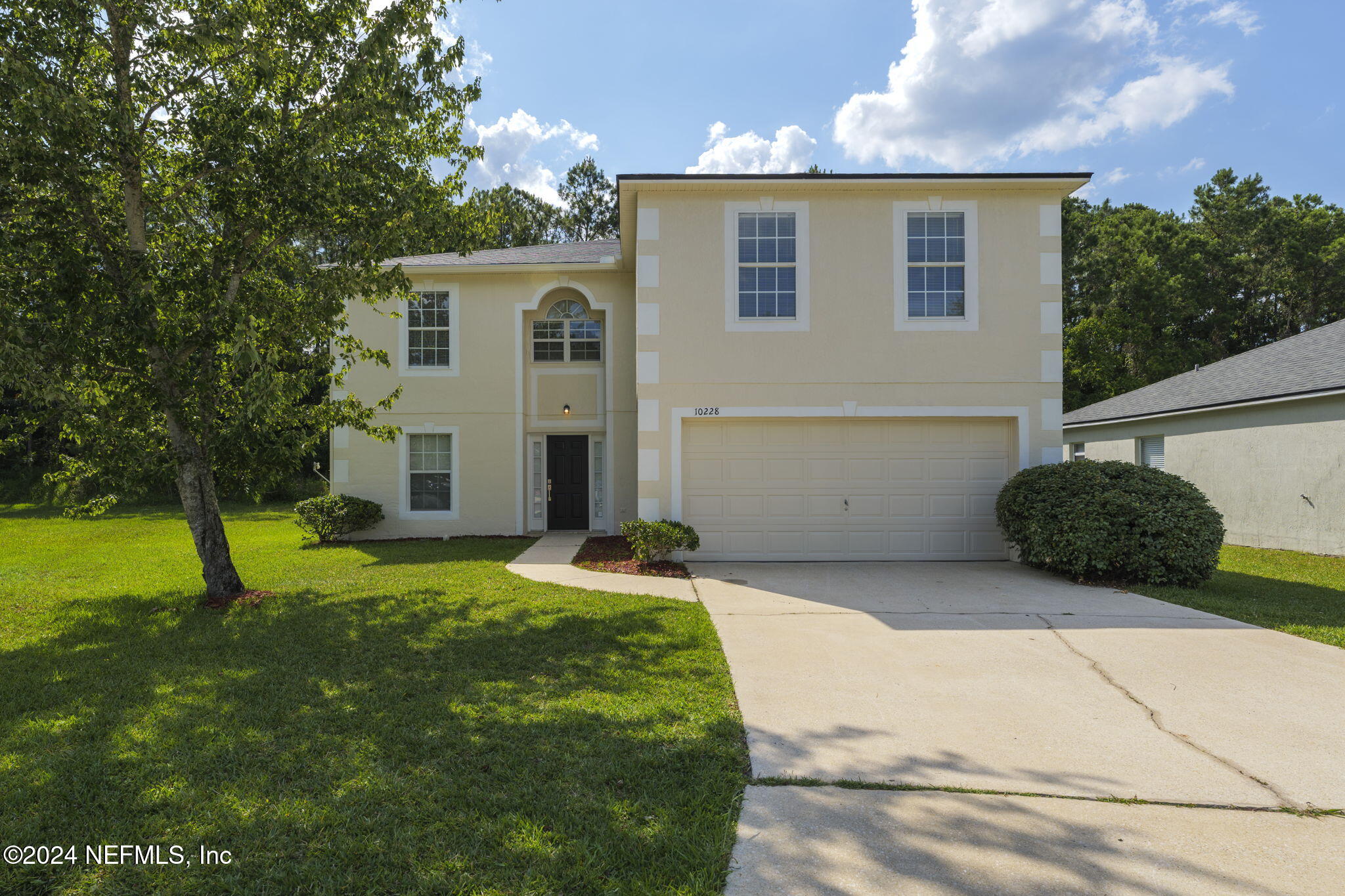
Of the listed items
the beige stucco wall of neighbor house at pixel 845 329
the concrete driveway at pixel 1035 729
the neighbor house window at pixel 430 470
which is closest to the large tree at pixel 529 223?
the neighbor house window at pixel 430 470

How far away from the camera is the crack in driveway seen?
339 cm

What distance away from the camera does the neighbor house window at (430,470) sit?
14.2m

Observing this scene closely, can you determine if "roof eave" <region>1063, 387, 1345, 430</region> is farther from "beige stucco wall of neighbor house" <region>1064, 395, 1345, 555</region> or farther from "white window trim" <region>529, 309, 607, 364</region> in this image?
"white window trim" <region>529, 309, 607, 364</region>

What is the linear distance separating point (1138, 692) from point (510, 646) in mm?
4810

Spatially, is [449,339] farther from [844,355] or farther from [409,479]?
[844,355]

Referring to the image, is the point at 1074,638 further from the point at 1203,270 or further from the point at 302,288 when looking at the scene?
the point at 1203,270

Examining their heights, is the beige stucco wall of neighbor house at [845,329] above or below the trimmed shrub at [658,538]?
above

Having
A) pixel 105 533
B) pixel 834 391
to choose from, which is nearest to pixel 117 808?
pixel 834 391

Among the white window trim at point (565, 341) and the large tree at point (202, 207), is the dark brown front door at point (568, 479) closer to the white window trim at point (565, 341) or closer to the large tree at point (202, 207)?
the white window trim at point (565, 341)

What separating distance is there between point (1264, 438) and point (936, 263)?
8411 millimetres

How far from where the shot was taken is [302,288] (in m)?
8.47

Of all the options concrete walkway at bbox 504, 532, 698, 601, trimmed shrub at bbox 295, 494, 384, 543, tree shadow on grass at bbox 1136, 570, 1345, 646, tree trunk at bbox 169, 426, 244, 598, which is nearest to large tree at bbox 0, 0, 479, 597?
tree trunk at bbox 169, 426, 244, 598

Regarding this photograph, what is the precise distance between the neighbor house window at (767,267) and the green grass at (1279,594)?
612cm

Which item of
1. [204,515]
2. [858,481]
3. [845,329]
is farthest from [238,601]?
[845,329]
